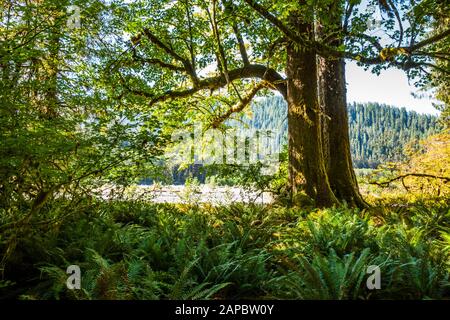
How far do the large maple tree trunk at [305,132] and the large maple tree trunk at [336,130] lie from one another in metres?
0.94

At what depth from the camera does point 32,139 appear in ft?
12.0

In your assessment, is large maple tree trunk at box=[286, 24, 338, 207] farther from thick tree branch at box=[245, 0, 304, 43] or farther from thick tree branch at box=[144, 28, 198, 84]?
thick tree branch at box=[144, 28, 198, 84]

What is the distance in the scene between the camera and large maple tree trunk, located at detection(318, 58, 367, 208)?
28.7ft

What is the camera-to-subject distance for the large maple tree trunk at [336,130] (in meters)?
8.73

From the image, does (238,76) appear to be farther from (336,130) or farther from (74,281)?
(74,281)

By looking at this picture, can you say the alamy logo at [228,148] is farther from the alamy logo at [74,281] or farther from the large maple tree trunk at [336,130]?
the alamy logo at [74,281]

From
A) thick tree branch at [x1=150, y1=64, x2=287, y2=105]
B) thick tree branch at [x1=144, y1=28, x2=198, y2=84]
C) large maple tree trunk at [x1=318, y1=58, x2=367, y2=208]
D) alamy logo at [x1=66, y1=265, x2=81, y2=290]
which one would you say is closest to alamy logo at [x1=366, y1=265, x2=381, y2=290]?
alamy logo at [x1=66, y1=265, x2=81, y2=290]

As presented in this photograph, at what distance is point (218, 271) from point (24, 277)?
93.5 inches

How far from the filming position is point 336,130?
9.04 meters

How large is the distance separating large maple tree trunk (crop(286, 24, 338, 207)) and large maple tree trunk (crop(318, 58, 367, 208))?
94 centimetres

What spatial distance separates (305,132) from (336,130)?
5.42ft

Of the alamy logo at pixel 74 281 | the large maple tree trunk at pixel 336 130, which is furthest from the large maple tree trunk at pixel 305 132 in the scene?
the alamy logo at pixel 74 281
